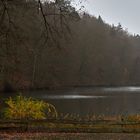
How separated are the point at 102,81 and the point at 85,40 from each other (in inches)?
610

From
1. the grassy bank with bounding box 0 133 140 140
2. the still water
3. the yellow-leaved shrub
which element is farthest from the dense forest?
the grassy bank with bounding box 0 133 140 140

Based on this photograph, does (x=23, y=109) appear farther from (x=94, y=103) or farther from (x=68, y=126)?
(x=94, y=103)

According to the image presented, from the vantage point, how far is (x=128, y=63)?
125m

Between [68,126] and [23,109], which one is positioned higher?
[23,109]

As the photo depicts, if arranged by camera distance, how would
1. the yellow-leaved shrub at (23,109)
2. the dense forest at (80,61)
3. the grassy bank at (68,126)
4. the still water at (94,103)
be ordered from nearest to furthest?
the grassy bank at (68,126), the yellow-leaved shrub at (23,109), the still water at (94,103), the dense forest at (80,61)

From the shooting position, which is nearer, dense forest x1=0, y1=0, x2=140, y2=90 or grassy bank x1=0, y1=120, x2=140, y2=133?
grassy bank x1=0, y1=120, x2=140, y2=133

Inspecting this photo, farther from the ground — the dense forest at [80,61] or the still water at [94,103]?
the dense forest at [80,61]

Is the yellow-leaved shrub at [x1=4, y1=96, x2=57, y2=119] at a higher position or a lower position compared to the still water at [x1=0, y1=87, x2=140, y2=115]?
higher

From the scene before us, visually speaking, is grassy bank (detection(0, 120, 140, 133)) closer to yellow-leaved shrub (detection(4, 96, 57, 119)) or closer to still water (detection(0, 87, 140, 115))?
yellow-leaved shrub (detection(4, 96, 57, 119))

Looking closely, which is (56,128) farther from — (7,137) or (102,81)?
(102,81)

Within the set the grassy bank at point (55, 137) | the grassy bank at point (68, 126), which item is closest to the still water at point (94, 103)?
the grassy bank at point (68, 126)

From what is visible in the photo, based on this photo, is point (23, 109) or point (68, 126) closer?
point (68, 126)

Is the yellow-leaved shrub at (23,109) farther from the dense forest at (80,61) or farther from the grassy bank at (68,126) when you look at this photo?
the dense forest at (80,61)

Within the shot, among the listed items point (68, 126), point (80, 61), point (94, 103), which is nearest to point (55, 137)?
point (68, 126)
